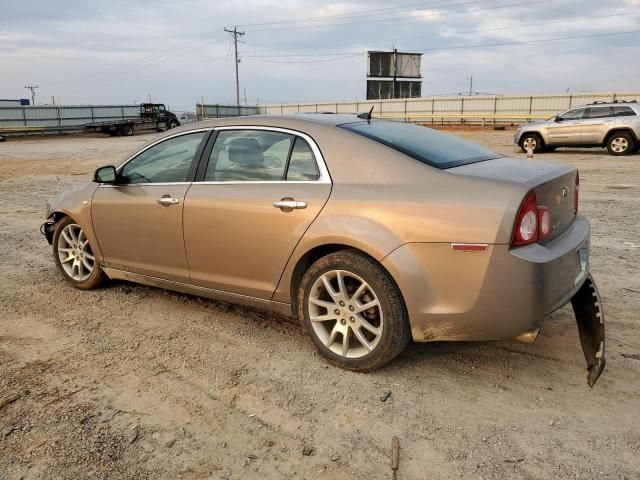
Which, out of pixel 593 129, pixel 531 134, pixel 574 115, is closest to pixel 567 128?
pixel 574 115

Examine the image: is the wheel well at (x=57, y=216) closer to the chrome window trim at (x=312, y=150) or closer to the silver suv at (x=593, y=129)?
the chrome window trim at (x=312, y=150)

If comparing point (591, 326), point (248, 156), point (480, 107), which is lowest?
point (591, 326)

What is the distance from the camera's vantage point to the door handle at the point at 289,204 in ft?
11.1

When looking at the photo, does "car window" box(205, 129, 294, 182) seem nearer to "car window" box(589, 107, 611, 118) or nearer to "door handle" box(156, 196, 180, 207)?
"door handle" box(156, 196, 180, 207)

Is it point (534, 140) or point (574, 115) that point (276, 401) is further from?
point (574, 115)

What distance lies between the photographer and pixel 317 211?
10.8ft

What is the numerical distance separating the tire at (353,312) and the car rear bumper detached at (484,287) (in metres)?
0.11

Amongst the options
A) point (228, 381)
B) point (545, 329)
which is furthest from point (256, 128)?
point (545, 329)

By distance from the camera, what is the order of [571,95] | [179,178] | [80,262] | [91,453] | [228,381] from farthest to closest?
1. [571,95]
2. [80,262]
3. [179,178]
4. [228,381]
5. [91,453]

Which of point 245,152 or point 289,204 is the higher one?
point 245,152

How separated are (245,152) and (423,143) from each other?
123 cm

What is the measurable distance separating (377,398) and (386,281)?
0.65 meters

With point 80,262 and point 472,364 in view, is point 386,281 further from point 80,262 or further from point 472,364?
point 80,262

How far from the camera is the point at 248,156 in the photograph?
3.79m
